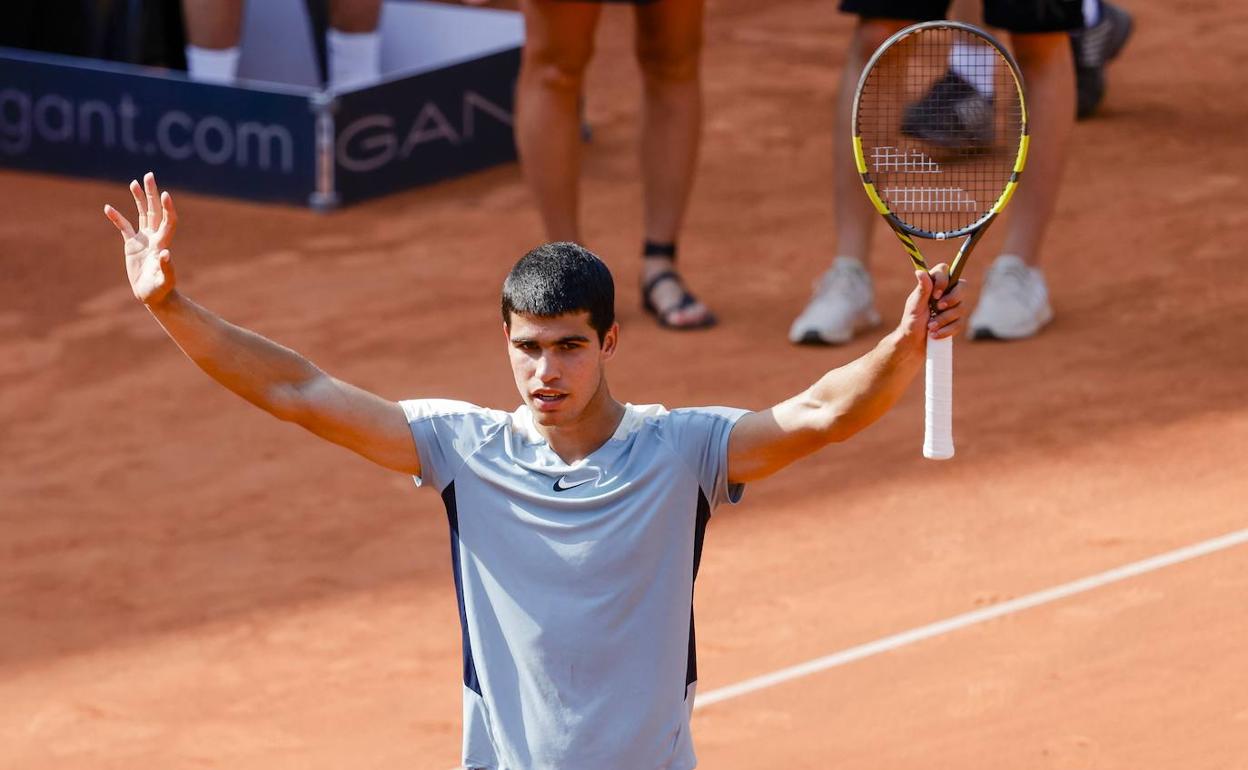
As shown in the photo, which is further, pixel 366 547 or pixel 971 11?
pixel 971 11

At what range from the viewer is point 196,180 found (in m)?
7.73

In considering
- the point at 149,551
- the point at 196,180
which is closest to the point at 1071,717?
the point at 149,551

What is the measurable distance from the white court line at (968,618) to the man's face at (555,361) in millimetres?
1488

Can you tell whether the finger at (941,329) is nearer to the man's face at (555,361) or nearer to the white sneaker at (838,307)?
the man's face at (555,361)

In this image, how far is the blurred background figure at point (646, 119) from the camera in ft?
19.1

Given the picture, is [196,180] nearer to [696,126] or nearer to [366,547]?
[696,126]

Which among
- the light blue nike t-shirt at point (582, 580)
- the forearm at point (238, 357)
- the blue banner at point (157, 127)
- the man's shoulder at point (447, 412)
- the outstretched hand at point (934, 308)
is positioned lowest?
the blue banner at point (157, 127)

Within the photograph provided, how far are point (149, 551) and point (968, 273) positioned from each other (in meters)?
2.91

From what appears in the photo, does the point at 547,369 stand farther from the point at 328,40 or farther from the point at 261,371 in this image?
the point at 328,40

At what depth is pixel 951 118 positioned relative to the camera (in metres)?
6.64

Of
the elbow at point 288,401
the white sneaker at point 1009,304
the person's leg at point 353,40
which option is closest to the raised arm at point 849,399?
the elbow at point 288,401

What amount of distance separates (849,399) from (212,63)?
227 inches

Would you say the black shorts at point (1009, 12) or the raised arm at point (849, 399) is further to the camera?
the black shorts at point (1009, 12)

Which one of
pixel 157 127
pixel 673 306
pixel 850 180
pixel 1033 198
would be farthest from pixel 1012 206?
pixel 157 127
